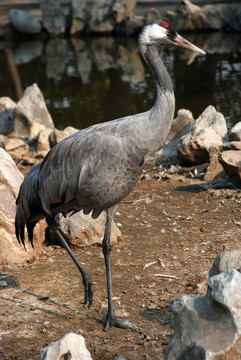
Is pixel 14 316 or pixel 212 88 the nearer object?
pixel 14 316

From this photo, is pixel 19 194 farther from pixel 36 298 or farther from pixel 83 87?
pixel 83 87

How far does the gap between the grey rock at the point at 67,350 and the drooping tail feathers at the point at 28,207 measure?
5.39 ft

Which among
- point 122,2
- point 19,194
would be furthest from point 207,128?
point 122,2

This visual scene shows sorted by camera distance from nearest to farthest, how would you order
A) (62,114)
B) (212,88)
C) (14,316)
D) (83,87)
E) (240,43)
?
(14,316), (62,114), (212,88), (83,87), (240,43)

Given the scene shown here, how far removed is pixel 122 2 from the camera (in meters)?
18.6

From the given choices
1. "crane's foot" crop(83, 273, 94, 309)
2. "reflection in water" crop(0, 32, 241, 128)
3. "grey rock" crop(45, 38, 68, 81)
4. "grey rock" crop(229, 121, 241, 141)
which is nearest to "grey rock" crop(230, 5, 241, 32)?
"reflection in water" crop(0, 32, 241, 128)

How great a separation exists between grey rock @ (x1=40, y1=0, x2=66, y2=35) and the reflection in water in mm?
526

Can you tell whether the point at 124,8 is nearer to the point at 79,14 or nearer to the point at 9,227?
the point at 79,14

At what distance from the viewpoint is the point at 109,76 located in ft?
46.0

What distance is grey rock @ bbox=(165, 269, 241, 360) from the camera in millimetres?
2957

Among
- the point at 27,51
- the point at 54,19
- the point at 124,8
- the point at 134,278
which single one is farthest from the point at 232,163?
the point at 54,19

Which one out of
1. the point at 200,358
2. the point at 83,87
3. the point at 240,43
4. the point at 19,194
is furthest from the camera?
the point at 240,43

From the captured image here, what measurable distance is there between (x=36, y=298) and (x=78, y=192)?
925mm

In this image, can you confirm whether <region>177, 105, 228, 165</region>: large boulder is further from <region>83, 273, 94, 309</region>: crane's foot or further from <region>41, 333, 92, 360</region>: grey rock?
<region>41, 333, 92, 360</region>: grey rock
